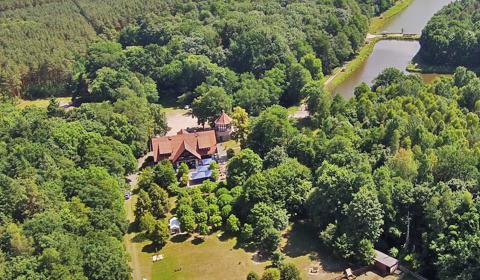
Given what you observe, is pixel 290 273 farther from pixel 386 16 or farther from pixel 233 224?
pixel 386 16

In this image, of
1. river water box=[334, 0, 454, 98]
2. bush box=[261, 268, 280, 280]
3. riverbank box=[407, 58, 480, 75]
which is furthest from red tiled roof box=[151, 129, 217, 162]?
riverbank box=[407, 58, 480, 75]

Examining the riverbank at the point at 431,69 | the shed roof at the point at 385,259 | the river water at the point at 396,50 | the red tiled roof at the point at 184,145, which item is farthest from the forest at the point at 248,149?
the river water at the point at 396,50

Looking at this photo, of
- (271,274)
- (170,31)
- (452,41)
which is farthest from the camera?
(170,31)

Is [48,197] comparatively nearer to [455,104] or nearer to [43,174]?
[43,174]

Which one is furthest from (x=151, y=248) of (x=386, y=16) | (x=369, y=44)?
(x=386, y=16)

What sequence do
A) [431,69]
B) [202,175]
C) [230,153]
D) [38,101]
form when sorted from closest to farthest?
[202,175] < [230,153] < [431,69] < [38,101]

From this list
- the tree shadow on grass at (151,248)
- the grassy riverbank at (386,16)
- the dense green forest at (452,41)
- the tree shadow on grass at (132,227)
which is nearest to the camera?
the tree shadow on grass at (151,248)

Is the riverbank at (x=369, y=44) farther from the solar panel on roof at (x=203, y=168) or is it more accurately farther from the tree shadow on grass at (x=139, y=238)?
the tree shadow on grass at (x=139, y=238)

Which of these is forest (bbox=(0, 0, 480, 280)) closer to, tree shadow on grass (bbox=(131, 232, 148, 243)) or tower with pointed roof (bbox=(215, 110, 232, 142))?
tree shadow on grass (bbox=(131, 232, 148, 243))
